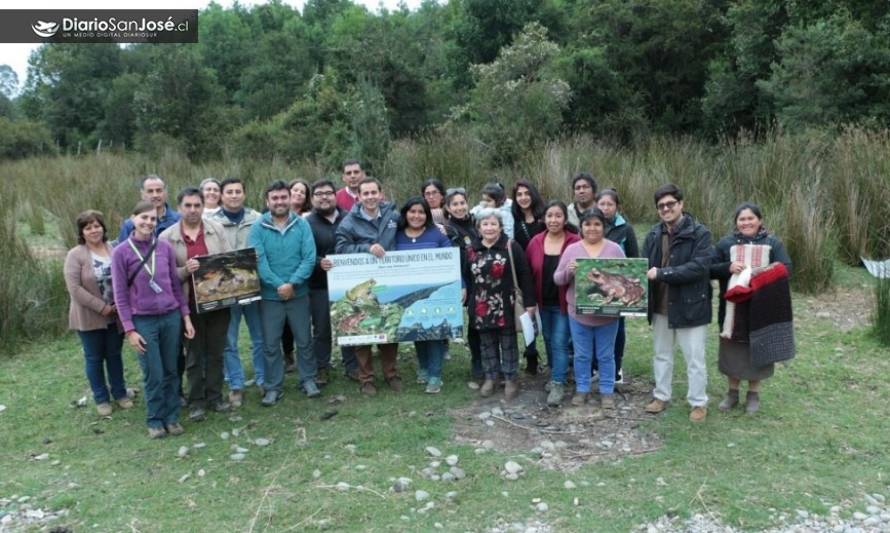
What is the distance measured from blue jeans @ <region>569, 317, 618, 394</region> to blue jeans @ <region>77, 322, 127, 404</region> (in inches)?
139

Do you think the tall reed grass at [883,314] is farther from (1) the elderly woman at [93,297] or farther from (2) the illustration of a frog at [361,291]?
(1) the elderly woman at [93,297]

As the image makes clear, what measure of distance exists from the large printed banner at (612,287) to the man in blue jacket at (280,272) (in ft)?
6.79

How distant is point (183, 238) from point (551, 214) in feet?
8.98

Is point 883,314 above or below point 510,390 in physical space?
above

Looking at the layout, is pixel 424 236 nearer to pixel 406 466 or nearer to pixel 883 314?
pixel 406 466

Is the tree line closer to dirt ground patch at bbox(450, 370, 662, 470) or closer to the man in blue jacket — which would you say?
the man in blue jacket

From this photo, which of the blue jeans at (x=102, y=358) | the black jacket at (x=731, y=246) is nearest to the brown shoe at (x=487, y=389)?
the black jacket at (x=731, y=246)

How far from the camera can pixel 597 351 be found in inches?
201

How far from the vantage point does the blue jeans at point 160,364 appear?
4.75m

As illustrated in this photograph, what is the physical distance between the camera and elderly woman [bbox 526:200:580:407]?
521 centimetres

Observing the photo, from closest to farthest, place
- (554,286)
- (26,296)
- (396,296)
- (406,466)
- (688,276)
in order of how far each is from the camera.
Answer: (406,466) → (688,276) → (554,286) → (396,296) → (26,296)

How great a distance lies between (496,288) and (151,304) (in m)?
2.48

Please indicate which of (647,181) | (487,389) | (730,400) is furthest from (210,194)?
(647,181)

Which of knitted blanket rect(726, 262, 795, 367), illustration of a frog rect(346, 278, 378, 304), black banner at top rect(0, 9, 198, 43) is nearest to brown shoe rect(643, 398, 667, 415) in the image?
knitted blanket rect(726, 262, 795, 367)
